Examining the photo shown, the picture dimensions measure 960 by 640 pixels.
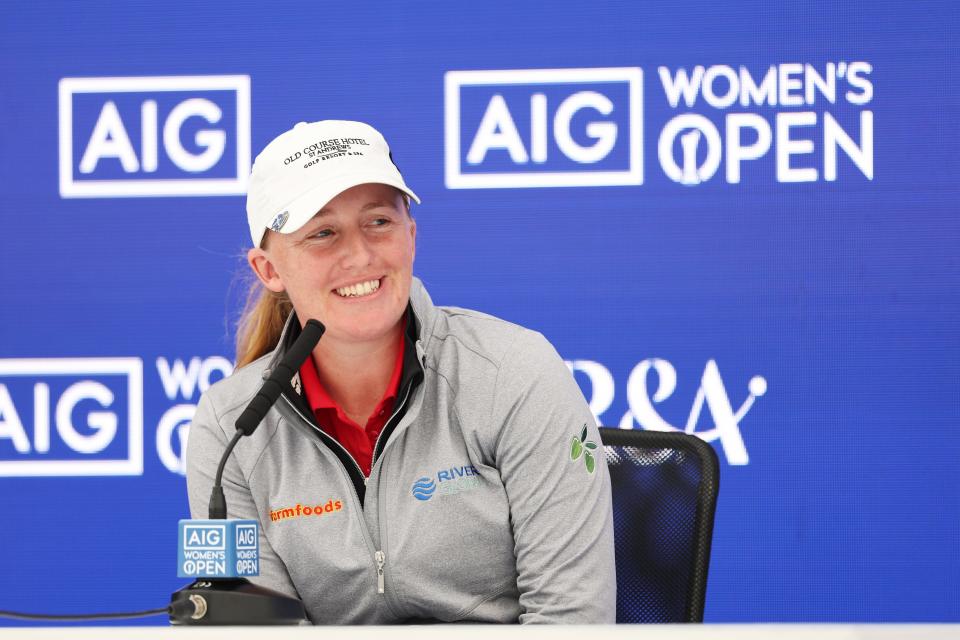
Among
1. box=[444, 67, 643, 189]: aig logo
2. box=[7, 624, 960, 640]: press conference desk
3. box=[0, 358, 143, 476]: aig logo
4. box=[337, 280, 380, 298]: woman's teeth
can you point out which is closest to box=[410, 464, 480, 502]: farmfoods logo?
box=[337, 280, 380, 298]: woman's teeth

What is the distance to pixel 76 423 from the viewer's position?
2514 millimetres

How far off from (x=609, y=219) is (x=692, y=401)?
44 centimetres

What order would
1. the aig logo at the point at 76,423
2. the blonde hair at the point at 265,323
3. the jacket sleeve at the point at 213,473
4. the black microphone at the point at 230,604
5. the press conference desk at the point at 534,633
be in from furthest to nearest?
the aig logo at the point at 76,423 → the blonde hair at the point at 265,323 → the jacket sleeve at the point at 213,473 → the black microphone at the point at 230,604 → the press conference desk at the point at 534,633

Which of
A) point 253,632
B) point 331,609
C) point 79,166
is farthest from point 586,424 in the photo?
point 79,166

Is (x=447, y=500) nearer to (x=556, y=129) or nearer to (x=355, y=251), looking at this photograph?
(x=355, y=251)

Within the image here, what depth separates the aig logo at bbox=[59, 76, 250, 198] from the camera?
2.52 meters

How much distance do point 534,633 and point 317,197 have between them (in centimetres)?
73

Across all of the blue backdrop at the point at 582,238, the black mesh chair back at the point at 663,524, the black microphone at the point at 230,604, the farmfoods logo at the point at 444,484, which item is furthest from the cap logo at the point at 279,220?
the blue backdrop at the point at 582,238

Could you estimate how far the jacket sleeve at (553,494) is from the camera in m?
1.31

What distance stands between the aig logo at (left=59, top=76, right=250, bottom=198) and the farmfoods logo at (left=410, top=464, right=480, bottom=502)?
53.4 inches

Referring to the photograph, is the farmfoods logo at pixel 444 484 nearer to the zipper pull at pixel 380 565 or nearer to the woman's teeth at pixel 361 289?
the zipper pull at pixel 380 565

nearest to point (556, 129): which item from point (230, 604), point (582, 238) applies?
point (582, 238)

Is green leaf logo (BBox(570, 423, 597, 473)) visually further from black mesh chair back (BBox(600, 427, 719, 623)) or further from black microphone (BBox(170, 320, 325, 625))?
black microphone (BBox(170, 320, 325, 625))

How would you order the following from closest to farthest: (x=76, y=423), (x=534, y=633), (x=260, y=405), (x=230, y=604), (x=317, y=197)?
1. (x=534, y=633)
2. (x=230, y=604)
3. (x=260, y=405)
4. (x=317, y=197)
5. (x=76, y=423)
